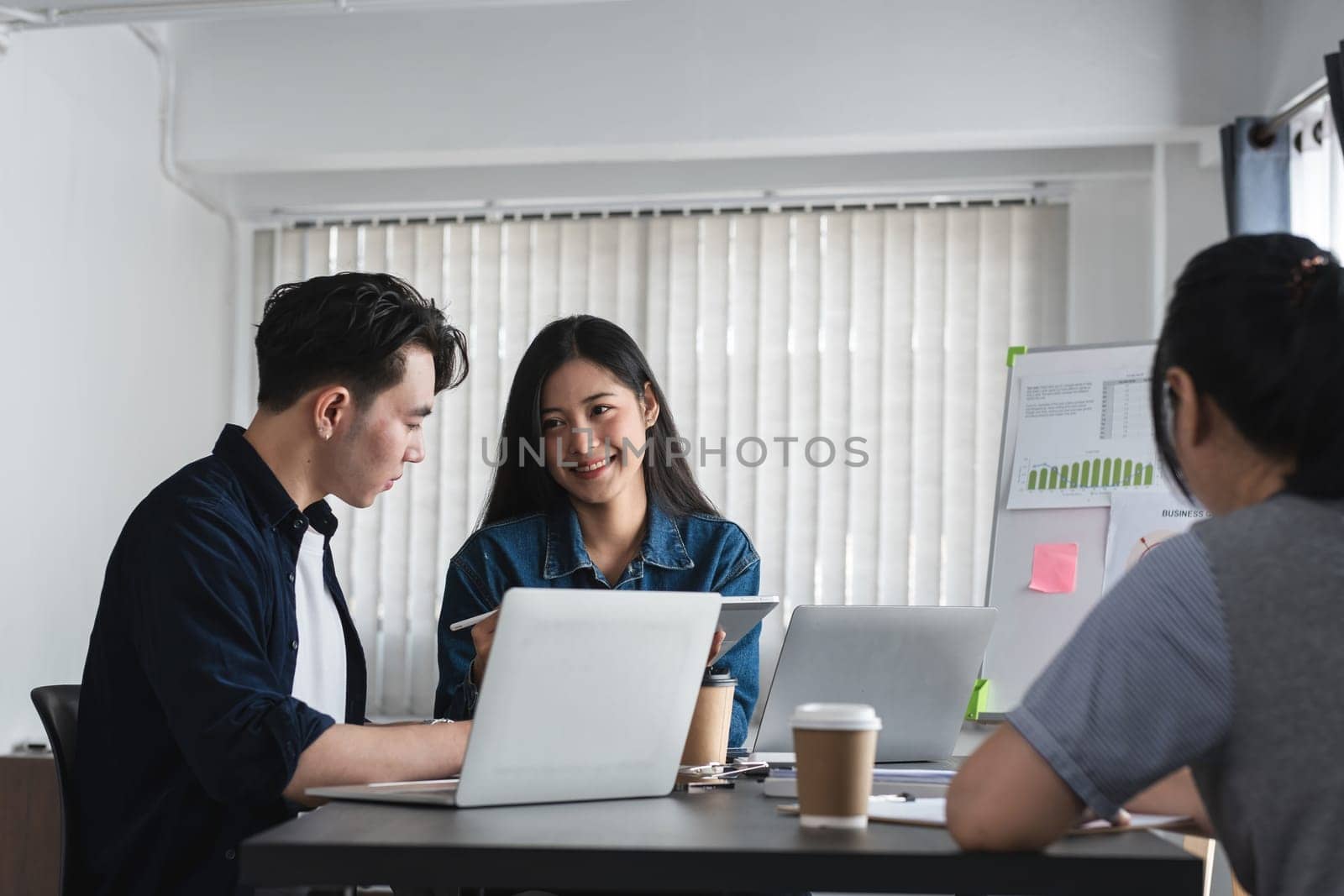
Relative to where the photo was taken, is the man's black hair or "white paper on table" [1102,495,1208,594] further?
"white paper on table" [1102,495,1208,594]

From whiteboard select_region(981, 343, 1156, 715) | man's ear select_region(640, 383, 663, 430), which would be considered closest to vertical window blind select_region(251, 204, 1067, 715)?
whiteboard select_region(981, 343, 1156, 715)

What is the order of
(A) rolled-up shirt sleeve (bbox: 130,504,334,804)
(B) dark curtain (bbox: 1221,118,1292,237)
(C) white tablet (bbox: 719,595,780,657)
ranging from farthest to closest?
(B) dark curtain (bbox: 1221,118,1292,237) → (C) white tablet (bbox: 719,595,780,657) → (A) rolled-up shirt sleeve (bbox: 130,504,334,804)

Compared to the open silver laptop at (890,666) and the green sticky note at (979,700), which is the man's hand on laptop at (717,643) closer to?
the open silver laptop at (890,666)

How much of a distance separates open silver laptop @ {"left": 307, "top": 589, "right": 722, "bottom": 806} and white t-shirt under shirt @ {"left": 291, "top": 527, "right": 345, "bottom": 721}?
1.73 ft

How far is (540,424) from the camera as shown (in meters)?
2.34

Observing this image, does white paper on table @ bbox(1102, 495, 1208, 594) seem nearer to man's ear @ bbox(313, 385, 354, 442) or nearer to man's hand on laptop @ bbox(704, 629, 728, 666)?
man's hand on laptop @ bbox(704, 629, 728, 666)

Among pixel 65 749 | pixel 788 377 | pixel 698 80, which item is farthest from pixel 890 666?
pixel 788 377

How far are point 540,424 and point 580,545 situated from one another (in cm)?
23

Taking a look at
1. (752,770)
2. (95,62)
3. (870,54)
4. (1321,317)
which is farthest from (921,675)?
(95,62)

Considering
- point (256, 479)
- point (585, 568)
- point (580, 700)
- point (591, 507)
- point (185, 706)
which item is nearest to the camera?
point (580, 700)

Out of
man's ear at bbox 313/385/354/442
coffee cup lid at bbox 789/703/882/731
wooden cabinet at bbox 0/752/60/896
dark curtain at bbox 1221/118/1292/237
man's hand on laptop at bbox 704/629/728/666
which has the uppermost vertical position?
dark curtain at bbox 1221/118/1292/237

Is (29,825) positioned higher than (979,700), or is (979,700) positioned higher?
(979,700)

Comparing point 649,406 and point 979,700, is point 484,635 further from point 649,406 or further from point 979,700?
point 979,700

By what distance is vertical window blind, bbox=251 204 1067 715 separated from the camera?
4.34 metres
